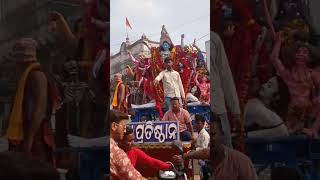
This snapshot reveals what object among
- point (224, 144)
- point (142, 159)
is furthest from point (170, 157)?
point (224, 144)

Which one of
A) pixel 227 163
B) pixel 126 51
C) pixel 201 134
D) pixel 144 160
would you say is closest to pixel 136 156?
pixel 144 160

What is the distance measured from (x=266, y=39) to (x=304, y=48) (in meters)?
0.26

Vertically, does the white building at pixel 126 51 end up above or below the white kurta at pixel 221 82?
above

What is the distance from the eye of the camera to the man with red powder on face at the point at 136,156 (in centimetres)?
557

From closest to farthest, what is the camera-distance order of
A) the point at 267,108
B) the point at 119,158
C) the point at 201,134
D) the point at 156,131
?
the point at 267,108, the point at 119,158, the point at 201,134, the point at 156,131

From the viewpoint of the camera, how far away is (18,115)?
148 inches

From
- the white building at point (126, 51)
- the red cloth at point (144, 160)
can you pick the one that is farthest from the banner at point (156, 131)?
the white building at point (126, 51)

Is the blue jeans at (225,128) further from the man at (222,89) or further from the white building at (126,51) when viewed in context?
the white building at (126,51)

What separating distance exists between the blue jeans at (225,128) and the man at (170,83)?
8.94 ft

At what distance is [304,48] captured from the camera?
139 inches

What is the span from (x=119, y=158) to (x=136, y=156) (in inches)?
20.6

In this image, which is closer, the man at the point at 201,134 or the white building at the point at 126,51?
the man at the point at 201,134

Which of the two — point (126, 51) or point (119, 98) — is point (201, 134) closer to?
point (119, 98)

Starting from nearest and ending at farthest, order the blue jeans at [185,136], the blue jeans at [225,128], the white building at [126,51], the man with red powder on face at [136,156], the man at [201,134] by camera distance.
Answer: the blue jeans at [225,128] < the man with red powder on face at [136,156] < the man at [201,134] < the blue jeans at [185,136] < the white building at [126,51]
